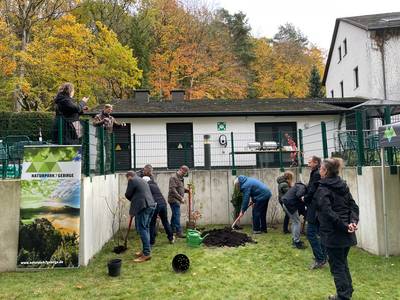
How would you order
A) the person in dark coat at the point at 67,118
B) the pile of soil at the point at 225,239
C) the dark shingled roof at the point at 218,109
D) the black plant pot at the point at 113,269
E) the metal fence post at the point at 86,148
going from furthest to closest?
the dark shingled roof at the point at 218,109 < the pile of soil at the point at 225,239 < the metal fence post at the point at 86,148 < the person in dark coat at the point at 67,118 < the black plant pot at the point at 113,269

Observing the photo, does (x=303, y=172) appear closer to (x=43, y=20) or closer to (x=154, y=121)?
(x=154, y=121)

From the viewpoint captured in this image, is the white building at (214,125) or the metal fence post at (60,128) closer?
the metal fence post at (60,128)

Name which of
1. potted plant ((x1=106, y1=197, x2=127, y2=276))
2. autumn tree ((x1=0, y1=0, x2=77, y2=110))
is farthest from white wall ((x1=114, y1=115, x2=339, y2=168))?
autumn tree ((x1=0, y1=0, x2=77, y2=110))

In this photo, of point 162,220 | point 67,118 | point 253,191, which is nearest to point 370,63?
point 253,191

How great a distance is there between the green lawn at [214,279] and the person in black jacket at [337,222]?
59cm

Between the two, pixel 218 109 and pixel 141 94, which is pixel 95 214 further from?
pixel 141 94

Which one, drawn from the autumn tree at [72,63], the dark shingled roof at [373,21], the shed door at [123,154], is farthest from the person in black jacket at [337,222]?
the dark shingled roof at [373,21]

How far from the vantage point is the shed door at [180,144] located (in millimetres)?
13738

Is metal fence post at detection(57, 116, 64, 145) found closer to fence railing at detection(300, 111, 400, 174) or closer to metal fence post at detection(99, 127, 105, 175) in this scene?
metal fence post at detection(99, 127, 105, 175)

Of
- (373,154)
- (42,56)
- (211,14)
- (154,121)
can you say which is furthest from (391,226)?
(211,14)

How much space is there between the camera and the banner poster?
6.27 meters

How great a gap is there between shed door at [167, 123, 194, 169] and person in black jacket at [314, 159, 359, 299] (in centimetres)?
Answer: 803

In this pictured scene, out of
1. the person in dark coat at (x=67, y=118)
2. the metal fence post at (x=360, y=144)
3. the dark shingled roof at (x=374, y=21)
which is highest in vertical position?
the dark shingled roof at (x=374, y=21)

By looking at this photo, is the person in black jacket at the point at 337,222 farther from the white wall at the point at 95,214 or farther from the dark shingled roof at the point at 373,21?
the dark shingled roof at the point at 373,21
